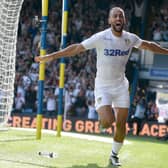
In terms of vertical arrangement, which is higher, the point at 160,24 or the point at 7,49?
the point at 160,24

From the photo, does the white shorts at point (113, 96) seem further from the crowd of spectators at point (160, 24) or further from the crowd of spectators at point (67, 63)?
the crowd of spectators at point (160, 24)

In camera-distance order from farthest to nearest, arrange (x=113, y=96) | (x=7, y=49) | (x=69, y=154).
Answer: (x=7, y=49) < (x=69, y=154) < (x=113, y=96)

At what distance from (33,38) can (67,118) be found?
→ 23.2ft

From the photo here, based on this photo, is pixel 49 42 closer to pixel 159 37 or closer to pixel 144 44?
pixel 159 37

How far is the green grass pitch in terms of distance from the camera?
829cm

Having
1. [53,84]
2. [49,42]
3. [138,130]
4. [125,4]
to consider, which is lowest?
[138,130]

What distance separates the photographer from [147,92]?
2319cm

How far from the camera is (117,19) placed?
8.32 m

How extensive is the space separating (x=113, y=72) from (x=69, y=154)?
1692mm

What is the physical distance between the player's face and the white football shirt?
16cm

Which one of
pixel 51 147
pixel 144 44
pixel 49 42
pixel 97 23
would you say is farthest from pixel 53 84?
pixel 144 44

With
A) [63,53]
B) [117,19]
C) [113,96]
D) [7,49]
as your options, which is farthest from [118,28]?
[7,49]

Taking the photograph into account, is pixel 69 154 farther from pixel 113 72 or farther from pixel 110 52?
pixel 110 52

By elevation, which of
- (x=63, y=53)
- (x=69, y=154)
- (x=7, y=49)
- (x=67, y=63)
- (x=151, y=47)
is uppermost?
(x=67, y=63)
